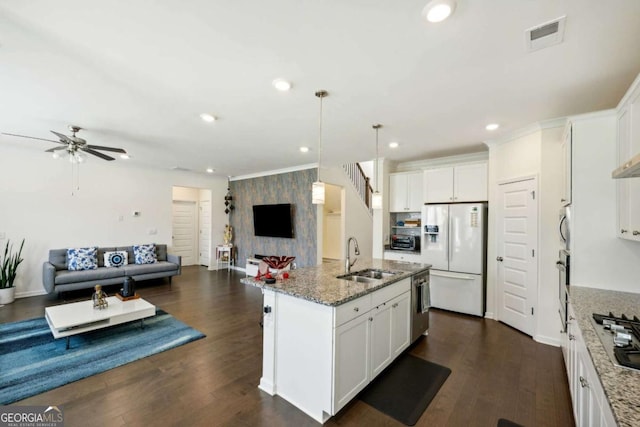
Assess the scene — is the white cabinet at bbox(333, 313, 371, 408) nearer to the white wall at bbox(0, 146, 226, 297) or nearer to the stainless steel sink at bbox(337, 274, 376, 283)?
the stainless steel sink at bbox(337, 274, 376, 283)

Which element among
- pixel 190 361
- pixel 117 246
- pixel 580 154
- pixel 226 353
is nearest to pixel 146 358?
pixel 190 361

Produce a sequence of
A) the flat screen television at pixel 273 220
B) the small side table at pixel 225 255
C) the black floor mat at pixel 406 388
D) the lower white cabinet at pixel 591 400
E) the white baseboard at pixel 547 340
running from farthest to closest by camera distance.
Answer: the small side table at pixel 225 255, the flat screen television at pixel 273 220, the white baseboard at pixel 547 340, the black floor mat at pixel 406 388, the lower white cabinet at pixel 591 400

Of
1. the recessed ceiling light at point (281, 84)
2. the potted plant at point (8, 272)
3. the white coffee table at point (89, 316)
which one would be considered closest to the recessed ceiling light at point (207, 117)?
the recessed ceiling light at point (281, 84)

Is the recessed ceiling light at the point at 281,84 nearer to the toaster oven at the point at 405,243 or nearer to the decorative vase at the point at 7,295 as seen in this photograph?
the toaster oven at the point at 405,243

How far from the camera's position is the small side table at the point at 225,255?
7.79 metres

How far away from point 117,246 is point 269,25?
6.34 metres

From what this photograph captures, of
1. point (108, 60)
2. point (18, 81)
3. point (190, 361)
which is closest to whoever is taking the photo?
point (108, 60)

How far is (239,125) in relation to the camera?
3.57 meters

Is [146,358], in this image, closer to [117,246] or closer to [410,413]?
[410,413]

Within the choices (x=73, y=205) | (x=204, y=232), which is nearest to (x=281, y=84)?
(x=73, y=205)

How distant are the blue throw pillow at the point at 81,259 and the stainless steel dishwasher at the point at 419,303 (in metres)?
5.97

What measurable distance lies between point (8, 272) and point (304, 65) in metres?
6.13

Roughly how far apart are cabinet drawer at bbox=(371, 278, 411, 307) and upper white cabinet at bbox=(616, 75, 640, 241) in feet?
5.84

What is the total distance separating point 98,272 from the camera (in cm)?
509
